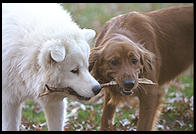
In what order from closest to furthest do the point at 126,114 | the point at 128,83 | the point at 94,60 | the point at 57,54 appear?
1. the point at 57,54
2. the point at 128,83
3. the point at 94,60
4. the point at 126,114

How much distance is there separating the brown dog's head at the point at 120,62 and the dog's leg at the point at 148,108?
41cm

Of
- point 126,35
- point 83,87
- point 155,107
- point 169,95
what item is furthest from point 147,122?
point 169,95

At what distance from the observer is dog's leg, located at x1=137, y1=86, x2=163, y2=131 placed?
5.06m

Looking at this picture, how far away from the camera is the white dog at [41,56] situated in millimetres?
4066

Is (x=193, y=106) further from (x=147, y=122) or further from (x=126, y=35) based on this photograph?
(x=126, y=35)

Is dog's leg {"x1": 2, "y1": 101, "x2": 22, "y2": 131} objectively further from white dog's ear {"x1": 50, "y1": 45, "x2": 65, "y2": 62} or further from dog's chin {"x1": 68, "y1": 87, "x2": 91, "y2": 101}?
white dog's ear {"x1": 50, "y1": 45, "x2": 65, "y2": 62}

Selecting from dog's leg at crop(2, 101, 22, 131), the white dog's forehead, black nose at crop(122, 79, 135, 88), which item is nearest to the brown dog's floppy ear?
black nose at crop(122, 79, 135, 88)

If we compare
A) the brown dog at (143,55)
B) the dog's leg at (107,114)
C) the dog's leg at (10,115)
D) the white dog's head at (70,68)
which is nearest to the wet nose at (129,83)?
the brown dog at (143,55)

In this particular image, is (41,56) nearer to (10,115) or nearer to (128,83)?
(128,83)

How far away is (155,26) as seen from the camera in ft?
18.0

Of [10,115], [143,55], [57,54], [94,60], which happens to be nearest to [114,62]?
[94,60]

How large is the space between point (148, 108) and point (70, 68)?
1417 mm

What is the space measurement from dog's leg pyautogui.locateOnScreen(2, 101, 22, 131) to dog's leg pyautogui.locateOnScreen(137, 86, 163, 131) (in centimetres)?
140

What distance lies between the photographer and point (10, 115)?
15.6ft
